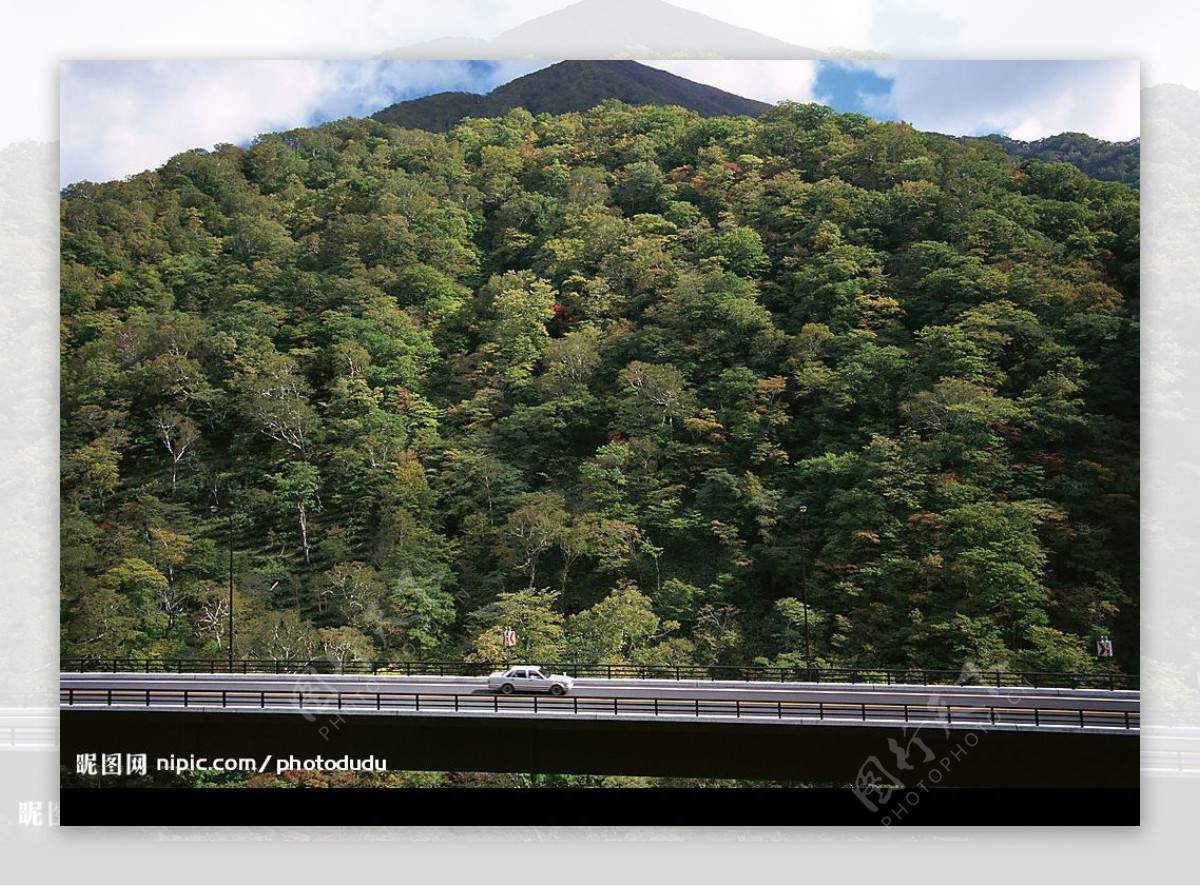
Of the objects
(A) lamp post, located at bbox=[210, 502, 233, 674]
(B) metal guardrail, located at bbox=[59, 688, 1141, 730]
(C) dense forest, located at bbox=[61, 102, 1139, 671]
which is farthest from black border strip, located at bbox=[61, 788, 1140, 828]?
(C) dense forest, located at bbox=[61, 102, 1139, 671]

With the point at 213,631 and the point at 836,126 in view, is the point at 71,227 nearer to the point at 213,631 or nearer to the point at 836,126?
the point at 213,631

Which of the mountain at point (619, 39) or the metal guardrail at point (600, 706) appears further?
the mountain at point (619, 39)

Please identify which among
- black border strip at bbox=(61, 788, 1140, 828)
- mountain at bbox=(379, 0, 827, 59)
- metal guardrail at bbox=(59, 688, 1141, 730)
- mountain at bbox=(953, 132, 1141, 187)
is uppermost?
mountain at bbox=(379, 0, 827, 59)

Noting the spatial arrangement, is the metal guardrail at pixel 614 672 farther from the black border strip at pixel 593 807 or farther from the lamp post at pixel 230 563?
the black border strip at pixel 593 807

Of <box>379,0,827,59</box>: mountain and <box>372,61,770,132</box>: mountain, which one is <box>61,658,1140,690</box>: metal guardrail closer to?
<box>379,0,827,59</box>: mountain

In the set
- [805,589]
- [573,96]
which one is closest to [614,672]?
[805,589]

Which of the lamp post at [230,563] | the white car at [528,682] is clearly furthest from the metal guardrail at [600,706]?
the lamp post at [230,563]
